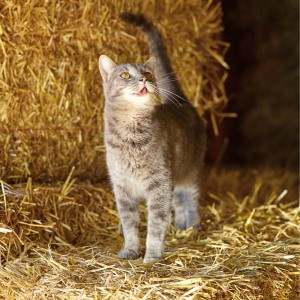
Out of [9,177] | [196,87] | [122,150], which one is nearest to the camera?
[122,150]

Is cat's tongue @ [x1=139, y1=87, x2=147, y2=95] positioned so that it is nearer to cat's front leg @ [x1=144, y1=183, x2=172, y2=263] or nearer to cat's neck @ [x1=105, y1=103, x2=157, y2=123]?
cat's neck @ [x1=105, y1=103, x2=157, y2=123]

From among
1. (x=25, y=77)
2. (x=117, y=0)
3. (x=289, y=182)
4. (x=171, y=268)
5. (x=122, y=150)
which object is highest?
(x=117, y=0)

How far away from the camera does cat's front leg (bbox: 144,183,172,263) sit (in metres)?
2.40

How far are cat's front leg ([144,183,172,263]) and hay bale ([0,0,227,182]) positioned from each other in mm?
627

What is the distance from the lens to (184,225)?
2.97 m

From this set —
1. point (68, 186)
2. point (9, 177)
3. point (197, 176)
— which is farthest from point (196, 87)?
point (9, 177)

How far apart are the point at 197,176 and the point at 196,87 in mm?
614

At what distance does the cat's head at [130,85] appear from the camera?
2336 mm

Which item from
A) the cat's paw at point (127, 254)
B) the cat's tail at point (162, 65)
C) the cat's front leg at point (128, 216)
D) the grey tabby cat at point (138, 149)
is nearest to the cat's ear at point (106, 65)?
the grey tabby cat at point (138, 149)

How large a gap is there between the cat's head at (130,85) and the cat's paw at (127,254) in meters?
0.66

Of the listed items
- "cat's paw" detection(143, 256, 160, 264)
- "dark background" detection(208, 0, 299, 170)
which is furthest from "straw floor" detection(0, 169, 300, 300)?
"dark background" detection(208, 0, 299, 170)

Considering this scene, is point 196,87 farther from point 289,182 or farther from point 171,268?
point 171,268

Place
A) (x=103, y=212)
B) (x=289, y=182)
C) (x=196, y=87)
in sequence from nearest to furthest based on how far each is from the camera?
(x=103, y=212) < (x=196, y=87) < (x=289, y=182)

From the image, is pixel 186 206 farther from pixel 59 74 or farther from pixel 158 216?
pixel 59 74
